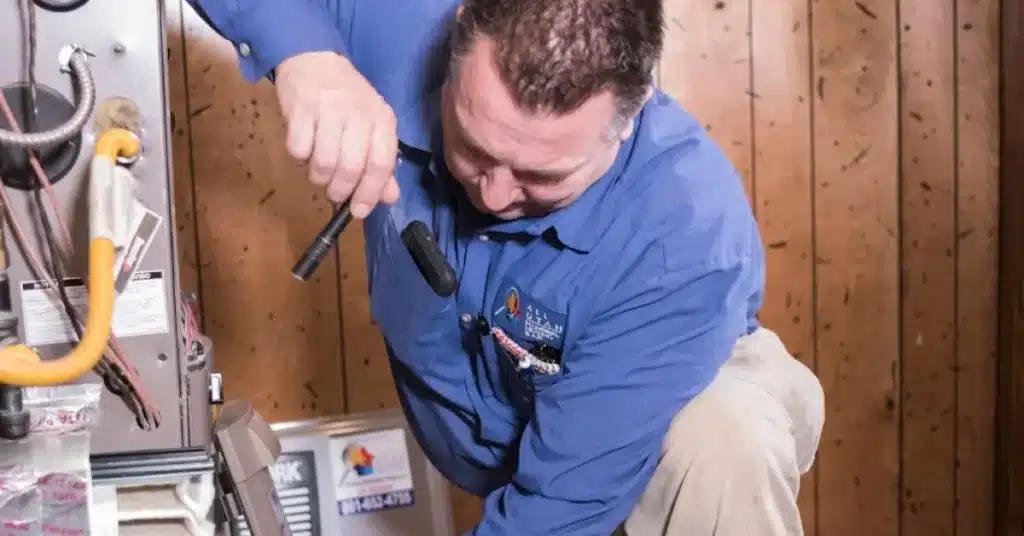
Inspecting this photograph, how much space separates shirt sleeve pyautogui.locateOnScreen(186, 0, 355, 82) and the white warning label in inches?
9.4

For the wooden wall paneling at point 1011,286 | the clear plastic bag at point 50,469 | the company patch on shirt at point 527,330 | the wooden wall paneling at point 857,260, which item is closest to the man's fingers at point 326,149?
the clear plastic bag at point 50,469

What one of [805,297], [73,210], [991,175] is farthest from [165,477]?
[991,175]

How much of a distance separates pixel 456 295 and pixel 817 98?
968mm

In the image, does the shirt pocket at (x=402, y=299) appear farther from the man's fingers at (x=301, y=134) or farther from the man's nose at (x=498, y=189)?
the man's fingers at (x=301, y=134)

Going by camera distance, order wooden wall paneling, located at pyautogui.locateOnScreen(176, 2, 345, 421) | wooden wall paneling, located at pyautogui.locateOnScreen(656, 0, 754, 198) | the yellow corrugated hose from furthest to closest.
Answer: wooden wall paneling, located at pyautogui.locateOnScreen(656, 0, 754, 198) → wooden wall paneling, located at pyautogui.locateOnScreen(176, 2, 345, 421) → the yellow corrugated hose

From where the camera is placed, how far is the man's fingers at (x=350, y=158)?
753 millimetres

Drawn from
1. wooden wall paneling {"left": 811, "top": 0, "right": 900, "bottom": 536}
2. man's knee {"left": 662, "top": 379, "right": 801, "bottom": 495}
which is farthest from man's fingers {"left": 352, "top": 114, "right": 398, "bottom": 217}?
wooden wall paneling {"left": 811, "top": 0, "right": 900, "bottom": 536}

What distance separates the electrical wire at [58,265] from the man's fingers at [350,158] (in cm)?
20

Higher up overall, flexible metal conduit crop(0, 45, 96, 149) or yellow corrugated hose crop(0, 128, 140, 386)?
flexible metal conduit crop(0, 45, 96, 149)

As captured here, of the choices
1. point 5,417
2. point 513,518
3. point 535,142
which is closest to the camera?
point 5,417

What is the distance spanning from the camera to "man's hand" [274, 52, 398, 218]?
755 mm

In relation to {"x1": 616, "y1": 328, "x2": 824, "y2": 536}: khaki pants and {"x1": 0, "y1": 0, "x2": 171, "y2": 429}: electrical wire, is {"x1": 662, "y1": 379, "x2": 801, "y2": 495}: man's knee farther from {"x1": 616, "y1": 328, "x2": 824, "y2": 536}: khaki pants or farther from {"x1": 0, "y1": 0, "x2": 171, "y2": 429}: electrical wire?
{"x1": 0, "y1": 0, "x2": 171, "y2": 429}: electrical wire

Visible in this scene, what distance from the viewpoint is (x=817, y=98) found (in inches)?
70.4

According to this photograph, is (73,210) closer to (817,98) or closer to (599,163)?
(599,163)
